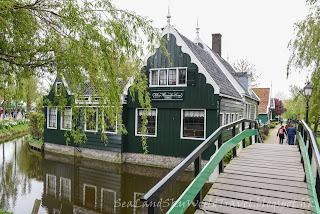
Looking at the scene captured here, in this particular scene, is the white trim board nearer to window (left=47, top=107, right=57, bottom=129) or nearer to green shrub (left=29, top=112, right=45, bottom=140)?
window (left=47, top=107, right=57, bottom=129)

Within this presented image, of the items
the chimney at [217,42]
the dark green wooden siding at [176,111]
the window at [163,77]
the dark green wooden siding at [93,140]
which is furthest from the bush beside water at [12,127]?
the chimney at [217,42]

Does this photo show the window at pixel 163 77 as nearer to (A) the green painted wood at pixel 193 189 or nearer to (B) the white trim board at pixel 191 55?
(B) the white trim board at pixel 191 55

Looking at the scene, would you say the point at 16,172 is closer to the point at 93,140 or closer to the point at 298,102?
the point at 93,140

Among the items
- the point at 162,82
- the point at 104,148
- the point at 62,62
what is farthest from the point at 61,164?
the point at 62,62

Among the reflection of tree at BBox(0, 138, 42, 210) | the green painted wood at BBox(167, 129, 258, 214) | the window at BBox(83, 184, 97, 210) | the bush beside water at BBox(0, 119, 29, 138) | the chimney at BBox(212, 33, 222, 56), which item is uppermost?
the chimney at BBox(212, 33, 222, 56)

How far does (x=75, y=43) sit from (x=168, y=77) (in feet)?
31.8

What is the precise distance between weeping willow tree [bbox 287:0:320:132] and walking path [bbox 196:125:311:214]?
603cm

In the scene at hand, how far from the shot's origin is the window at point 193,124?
13227 millimetres

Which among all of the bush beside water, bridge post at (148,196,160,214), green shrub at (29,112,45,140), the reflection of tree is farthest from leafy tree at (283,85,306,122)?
the bush beside water

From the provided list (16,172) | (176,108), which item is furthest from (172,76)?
(16,172)

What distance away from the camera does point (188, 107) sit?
43.7 ft

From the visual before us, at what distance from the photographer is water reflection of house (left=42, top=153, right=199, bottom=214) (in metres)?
9.14

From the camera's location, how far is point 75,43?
440cm

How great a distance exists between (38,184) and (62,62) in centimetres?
920
